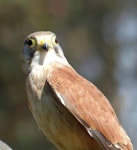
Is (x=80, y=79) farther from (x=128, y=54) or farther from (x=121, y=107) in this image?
(x=128, y=54)

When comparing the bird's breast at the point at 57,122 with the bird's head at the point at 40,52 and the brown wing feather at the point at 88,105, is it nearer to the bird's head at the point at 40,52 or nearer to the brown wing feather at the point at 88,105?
the brown wing feather at the point at 88,105

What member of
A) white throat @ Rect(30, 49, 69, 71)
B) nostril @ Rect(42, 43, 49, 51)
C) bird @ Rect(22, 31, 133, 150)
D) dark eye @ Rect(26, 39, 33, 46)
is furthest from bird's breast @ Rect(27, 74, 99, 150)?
dark eye @ Rect(26, 39, 33, 46)

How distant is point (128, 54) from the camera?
17.9 m

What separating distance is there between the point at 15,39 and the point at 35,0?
77cm

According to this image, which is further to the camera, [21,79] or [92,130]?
[21,79]

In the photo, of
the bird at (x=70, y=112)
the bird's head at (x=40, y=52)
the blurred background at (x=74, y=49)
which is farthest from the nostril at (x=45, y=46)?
the blurred background at (x=74, y=49)

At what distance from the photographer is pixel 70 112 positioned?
784 cm

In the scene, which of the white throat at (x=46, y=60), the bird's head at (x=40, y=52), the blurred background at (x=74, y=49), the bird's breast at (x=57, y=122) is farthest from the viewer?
the blurred background at (x=74, y=49)

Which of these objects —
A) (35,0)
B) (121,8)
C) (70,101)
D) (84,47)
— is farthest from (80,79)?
(121,8)

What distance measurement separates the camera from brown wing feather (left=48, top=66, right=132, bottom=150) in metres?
7.87

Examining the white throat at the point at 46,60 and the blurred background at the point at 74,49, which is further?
the blurred background at the point at 74,49

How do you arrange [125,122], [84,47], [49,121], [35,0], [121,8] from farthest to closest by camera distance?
[121,8], [84,47], [35,0], [125,122], [49,121]

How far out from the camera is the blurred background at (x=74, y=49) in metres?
15.2

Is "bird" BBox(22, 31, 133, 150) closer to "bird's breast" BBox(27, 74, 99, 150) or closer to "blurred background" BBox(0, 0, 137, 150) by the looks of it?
"bird's breast" BBox(27, 74, 99, 150)
